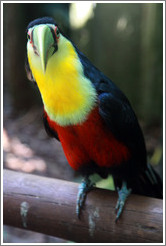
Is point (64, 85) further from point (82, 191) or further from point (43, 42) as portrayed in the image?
point (82, 191)

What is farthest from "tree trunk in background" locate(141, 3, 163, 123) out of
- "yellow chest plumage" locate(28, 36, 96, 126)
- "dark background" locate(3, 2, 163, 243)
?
"yellow chest plumage" locate(28, 36, 96, 126)

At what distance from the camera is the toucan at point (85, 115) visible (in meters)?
1.01

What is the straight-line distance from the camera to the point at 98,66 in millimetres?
2807

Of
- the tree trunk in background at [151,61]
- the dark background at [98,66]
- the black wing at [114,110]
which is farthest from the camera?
the tree trunk in background at [151,61]

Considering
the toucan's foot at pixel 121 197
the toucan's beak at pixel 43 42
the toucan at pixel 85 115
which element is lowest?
the toucan's foot at pixel 121 197

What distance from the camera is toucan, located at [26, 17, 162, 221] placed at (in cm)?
101

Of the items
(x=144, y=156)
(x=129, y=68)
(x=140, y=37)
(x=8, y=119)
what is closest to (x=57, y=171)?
(x=8, y=119)

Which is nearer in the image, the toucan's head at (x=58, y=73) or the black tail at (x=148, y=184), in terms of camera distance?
the toucan's head at (x=58, y=73)

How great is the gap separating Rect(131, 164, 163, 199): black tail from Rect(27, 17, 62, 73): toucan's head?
0.75 m

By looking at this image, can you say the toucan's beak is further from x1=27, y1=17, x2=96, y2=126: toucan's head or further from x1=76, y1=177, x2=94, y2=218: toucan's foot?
x1=76, y1=177, x2=94, y2=218: toucan's foot

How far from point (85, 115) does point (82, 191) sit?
1.30 ft

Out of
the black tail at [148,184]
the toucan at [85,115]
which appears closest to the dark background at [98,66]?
the black tail at [148,184]

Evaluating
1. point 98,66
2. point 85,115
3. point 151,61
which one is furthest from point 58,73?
point 151,61

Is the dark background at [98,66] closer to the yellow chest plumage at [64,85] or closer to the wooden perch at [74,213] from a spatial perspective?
the wooden perch at [74,213]
